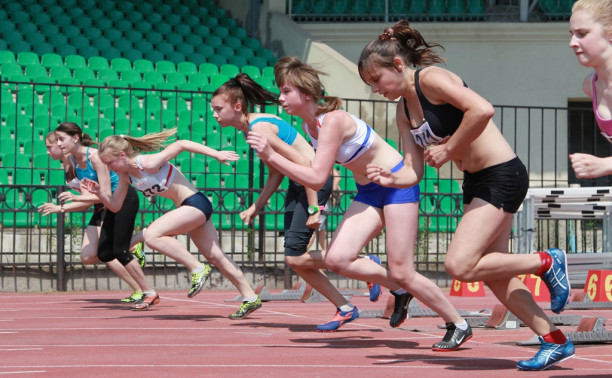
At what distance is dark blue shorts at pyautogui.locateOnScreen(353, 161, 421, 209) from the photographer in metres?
5.84

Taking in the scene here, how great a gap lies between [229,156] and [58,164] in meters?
7.29

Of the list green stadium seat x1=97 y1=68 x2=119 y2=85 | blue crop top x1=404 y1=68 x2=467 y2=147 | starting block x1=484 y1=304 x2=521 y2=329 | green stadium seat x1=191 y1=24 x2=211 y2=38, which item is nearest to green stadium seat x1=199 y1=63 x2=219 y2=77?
green stadium seat x1=97 y1=68 x2=119 y2=85

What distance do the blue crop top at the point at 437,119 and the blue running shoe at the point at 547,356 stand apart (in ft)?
3.64

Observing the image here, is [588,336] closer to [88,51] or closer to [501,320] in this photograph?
[501,320]

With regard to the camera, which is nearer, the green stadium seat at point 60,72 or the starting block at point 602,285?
the starting block at point 602,285

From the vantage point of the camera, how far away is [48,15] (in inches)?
750

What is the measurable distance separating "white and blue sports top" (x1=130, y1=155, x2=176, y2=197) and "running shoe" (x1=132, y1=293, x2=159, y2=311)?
1159 mm

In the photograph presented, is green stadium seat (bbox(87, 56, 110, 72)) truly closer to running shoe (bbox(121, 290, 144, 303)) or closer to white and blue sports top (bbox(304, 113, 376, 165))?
running shoe (bbox(121, 290, 144, 303))

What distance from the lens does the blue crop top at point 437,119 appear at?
500cm

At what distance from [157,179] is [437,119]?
3.84 meters

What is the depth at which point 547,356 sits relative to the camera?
4.79 metres

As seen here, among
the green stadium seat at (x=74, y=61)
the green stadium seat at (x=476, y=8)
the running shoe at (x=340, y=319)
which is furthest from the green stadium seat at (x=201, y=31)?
the running shoe at (x=340, y=319)

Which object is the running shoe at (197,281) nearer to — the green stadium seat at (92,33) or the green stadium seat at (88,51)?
the green stadium seat at (88,51)

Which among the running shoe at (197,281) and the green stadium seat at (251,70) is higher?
the green stadium seat at (251,70)
